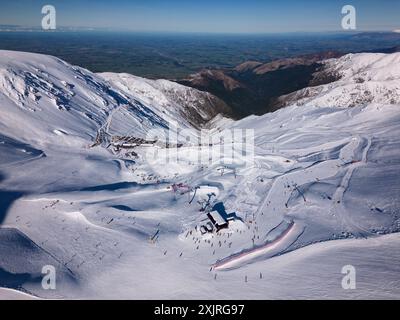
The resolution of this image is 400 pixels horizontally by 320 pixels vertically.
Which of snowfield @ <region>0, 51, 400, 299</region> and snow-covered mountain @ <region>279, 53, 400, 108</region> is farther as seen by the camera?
snow-covered mountain @ <region>279, 53, 400, 108</region>

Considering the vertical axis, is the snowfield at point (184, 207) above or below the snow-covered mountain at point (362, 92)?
below

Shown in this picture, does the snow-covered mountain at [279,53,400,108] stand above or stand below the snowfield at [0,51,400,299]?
above

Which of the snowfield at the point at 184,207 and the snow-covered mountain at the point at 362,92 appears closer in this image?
the snowfield at the point at 184,207

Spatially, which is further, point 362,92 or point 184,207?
point 362,92

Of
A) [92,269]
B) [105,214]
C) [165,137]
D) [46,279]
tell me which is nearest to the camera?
[46,279]

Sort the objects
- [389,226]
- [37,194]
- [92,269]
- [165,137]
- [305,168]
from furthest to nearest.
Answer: [165,137], [305,168], [37,194], [389,226], [92,269]

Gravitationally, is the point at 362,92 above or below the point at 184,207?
above
